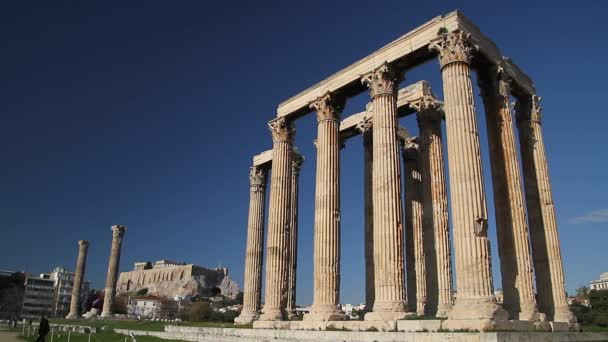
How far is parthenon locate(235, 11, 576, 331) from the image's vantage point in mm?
19266

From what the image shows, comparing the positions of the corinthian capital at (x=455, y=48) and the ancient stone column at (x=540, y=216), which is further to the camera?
the ancient stone column at (x=540, y=216)

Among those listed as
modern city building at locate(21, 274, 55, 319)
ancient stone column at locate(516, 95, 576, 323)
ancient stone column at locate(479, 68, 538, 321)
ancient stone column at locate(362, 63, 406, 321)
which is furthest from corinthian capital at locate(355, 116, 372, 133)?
modern city building at locate(21, 274, 55, 319)

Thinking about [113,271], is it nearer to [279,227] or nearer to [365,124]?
[279,227]

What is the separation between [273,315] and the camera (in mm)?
27891

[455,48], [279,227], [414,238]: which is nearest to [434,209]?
[414,238]

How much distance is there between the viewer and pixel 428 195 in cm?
2761

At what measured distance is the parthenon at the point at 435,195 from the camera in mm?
19266

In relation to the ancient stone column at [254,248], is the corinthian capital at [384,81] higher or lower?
higher

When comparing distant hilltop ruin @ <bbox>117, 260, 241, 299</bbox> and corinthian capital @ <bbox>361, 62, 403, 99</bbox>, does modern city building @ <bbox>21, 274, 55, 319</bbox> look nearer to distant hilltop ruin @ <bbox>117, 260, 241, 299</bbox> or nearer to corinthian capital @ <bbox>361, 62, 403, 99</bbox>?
distant hilltop ruin @ <bbox>117, 260, 241, 299</bbox>

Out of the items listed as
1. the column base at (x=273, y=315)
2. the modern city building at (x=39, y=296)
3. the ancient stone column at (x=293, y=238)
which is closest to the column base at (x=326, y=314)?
the column base at (x=273, y=315)

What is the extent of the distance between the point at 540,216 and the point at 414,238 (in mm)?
7053

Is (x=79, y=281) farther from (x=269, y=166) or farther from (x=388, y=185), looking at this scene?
(x=388, y=185)

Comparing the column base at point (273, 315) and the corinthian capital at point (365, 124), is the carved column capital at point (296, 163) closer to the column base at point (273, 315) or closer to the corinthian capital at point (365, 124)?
the corinthian capital at point (365, 124)

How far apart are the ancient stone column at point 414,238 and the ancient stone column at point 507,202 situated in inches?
245
